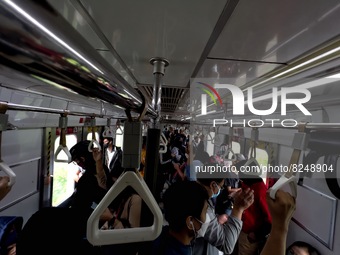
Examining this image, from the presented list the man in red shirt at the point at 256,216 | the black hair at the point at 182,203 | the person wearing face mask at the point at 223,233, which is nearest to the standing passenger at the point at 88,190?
the black hair at the point at 182,203

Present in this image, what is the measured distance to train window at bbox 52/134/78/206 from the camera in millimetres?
4631

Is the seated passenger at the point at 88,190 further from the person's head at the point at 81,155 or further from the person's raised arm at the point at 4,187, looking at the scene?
the person's raised arm at the point at 4,187

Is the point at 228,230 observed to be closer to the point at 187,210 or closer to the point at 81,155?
the point at 187,210

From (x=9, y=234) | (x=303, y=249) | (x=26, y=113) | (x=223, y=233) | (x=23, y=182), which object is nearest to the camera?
(x=223, y=233)

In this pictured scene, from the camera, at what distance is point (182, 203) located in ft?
5.91

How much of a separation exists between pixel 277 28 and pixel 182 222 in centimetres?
163

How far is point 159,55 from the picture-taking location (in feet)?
4.84

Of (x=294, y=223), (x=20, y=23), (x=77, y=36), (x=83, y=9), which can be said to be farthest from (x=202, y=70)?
→ (x=294, y=223)

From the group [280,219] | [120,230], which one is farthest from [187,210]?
[120,230]

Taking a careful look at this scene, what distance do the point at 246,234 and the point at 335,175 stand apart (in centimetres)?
180

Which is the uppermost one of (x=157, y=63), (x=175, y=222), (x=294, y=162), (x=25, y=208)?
(x=157, y=63)

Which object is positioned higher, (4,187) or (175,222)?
(4,187)

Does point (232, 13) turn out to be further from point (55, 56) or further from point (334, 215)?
point (334, 215)

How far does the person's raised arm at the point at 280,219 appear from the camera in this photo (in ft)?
2.93
